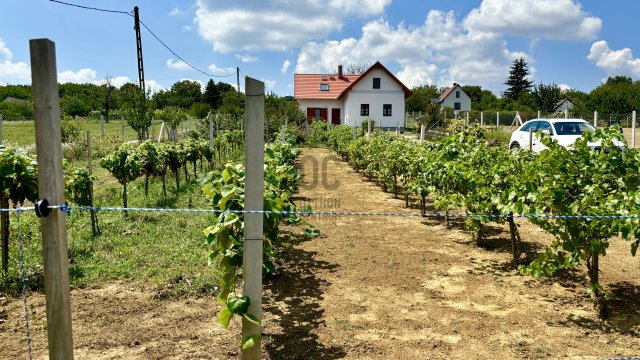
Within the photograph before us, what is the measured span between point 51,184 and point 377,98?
4016 centimetres

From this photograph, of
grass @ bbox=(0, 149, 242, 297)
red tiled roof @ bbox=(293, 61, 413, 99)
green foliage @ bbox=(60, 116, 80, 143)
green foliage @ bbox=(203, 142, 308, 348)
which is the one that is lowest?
grass @ bbox=(0, 149, 242, 297)

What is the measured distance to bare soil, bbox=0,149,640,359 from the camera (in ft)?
12.1

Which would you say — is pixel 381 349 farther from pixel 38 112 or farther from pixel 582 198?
pixel 38 112

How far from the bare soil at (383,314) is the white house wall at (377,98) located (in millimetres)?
35162

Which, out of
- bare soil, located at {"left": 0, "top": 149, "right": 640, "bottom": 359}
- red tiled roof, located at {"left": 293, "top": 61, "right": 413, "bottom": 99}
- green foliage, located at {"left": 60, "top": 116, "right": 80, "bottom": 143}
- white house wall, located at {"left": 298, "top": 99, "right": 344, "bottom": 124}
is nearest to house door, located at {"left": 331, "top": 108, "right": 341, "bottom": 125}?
white house wall, located at {"left": 298, "top": 99, "right": 344, "bottom": 124}

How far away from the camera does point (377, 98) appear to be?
135 ft

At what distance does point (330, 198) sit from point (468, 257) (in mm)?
5241

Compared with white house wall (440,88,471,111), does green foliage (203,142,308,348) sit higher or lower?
lower

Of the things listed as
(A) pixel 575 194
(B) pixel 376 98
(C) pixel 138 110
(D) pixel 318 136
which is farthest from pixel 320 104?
(A) pixel 575 194

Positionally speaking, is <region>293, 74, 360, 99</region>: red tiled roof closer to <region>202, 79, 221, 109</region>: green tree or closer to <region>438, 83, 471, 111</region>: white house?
<region>438, 83, 471, 111</region>: white house

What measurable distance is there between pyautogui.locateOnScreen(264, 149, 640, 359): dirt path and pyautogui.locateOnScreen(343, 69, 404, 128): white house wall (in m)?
34.3

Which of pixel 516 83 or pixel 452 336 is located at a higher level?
pixel 516 83

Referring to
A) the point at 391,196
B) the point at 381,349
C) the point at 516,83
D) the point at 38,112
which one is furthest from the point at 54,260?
the point at 516,83

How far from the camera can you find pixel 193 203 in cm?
975
